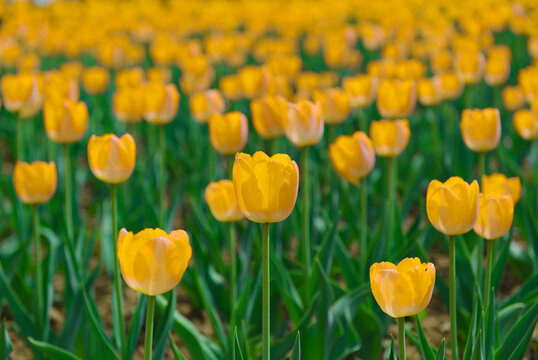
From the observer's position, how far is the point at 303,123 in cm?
218

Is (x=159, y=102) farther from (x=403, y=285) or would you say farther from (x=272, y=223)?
(x=403, y=285)

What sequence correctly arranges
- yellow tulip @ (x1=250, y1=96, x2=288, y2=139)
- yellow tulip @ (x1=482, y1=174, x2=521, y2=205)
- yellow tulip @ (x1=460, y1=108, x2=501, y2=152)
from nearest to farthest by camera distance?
yellow tulip @ (x1=482, y1=174, x2=521, y2=205) < yellow tulip @ (x1=460, y1=108, x2=501, y2=152) < yellow tulip @ (x1=250, y1=96, x2=288, y2=139)

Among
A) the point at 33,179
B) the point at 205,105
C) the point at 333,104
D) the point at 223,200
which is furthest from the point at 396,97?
the point at 33,179

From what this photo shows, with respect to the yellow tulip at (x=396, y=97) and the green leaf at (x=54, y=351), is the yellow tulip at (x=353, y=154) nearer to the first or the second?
the yellow tulip at (x=396, y=97)

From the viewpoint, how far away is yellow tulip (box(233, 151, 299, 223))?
52.4 inches

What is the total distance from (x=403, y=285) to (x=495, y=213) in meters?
0.47

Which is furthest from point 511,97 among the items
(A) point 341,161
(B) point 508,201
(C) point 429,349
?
(C) point 429,349

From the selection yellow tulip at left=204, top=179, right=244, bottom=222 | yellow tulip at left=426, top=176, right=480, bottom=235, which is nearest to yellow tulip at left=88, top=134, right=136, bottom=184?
yellow tulip at left=204, top=179, right=244, bottom=222

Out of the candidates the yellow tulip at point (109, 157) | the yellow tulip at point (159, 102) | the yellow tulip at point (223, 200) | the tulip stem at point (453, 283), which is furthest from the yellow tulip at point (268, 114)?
the tulip stem at point (453, 283)

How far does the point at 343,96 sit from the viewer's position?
9.41ft

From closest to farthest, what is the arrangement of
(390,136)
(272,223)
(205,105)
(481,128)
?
Answer: 1. (481,128)
2. (390,136)
3. (272,223)
4. (205,105)

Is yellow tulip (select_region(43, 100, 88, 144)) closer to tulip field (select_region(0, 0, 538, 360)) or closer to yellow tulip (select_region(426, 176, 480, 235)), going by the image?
tulip field (select_region(0, 0, 538, 360))

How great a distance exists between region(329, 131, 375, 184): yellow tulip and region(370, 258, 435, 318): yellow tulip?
847 mm

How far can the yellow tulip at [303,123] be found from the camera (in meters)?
2.17
